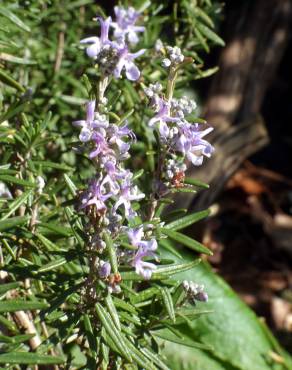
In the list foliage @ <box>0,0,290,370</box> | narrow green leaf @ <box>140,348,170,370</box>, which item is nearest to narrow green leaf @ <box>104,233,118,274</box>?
foliage @ <box>0,0,290,370</box>

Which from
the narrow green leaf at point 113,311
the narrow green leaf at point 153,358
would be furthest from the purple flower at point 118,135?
the narrow green leaf at point 153,358

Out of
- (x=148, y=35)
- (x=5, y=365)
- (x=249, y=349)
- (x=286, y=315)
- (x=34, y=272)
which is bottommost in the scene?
(x=286, y=315)

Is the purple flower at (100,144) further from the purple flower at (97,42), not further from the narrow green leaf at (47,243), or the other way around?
the narrow green leaf at (47,243)

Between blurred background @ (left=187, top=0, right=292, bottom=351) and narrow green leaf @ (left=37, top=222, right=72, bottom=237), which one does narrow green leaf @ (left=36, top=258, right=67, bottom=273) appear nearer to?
narrow green leaf @ (left=37, top=222, right=72, bottom=237)

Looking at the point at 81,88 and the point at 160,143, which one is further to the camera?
the point at 81,88

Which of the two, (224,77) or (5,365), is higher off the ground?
(224,77)

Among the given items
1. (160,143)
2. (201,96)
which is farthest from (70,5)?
(201,96)

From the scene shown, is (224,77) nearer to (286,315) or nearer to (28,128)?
(286,315)

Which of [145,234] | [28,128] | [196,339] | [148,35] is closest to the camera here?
[145,234]
